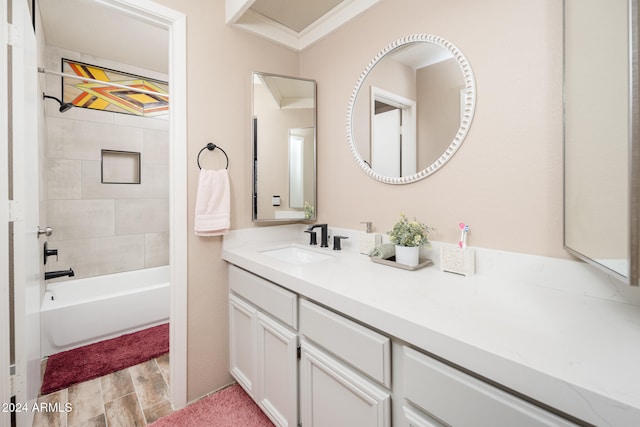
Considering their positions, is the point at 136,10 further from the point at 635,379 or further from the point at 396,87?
the point at 635,379

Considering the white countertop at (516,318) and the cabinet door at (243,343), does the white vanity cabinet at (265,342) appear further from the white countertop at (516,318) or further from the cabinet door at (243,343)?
the white countertop at (516,318)

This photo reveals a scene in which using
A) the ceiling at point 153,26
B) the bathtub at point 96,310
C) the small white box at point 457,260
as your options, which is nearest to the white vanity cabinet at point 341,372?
the small white box at point 457,260

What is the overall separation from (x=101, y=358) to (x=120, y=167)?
173cm

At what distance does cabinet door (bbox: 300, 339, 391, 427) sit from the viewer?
0.82m

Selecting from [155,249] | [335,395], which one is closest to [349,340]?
[335,395]

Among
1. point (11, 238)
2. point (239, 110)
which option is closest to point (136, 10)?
point (239, 110)

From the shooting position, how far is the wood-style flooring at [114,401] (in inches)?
56.4

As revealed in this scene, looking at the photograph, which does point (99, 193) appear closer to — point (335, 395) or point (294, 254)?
point (294, 254)

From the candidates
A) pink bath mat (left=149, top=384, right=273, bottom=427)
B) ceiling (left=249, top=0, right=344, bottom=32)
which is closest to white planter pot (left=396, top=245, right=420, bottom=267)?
pink bath mat (left=149, top=384, right=273, bottom=427)

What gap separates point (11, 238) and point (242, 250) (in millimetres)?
993

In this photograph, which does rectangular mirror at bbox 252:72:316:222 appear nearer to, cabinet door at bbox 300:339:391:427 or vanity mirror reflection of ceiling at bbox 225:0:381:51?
vanity mirror reflection of ceiling at bbox 225:0:381:51

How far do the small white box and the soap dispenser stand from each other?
0.38m

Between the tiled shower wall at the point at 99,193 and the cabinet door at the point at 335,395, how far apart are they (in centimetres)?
247

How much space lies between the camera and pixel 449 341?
620mm
